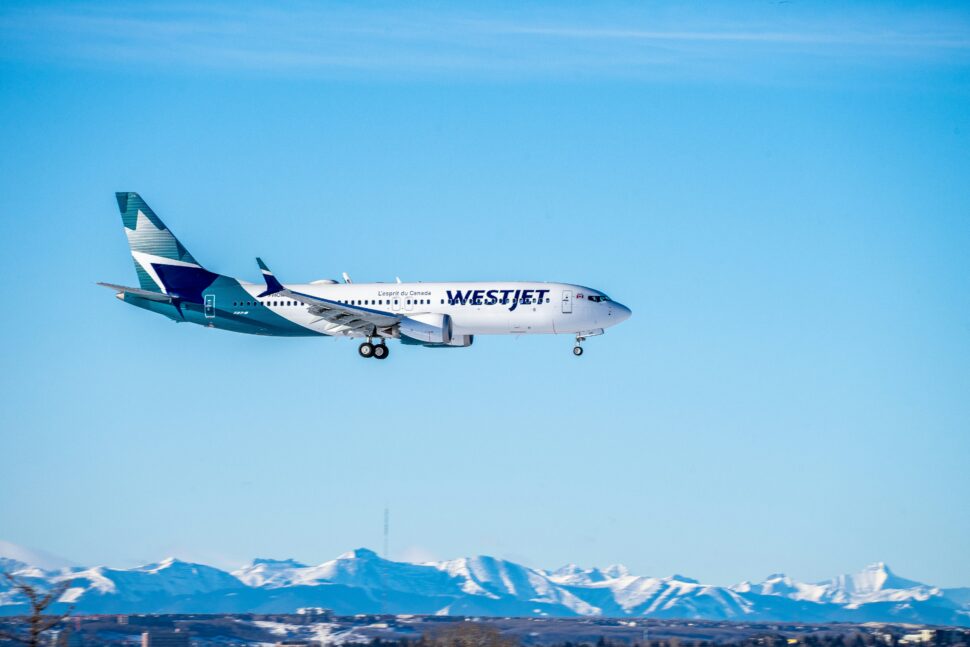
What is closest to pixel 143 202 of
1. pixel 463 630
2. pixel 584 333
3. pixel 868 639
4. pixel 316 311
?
pixel 316 311

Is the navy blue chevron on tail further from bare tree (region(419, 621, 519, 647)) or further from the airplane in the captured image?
bare tree (region(419, 621, 519, 647))

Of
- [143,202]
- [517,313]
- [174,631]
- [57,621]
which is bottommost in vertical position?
[57,621]

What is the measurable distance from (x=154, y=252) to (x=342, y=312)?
20279mm

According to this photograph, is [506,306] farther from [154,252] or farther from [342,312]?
[154,252]

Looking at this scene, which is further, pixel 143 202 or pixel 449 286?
pixel 143 202

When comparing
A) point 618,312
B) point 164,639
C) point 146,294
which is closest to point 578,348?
point 618,312

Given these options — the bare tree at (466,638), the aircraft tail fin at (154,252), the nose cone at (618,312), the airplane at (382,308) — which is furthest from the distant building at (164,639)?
the nose cone at (618,312)

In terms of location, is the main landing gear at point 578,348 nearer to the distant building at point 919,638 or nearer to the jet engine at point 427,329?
the jet engine at point 427,329

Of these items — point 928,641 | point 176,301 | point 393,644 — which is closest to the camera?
point 176,301

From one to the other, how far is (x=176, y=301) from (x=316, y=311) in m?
12.3

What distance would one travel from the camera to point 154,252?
367 ft

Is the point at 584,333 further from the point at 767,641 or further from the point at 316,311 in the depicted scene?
the point at 767,641

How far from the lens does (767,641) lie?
191625 millimetres

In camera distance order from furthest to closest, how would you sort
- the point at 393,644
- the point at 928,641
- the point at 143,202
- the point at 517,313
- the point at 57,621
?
the point at 928,641
the point at 393,644
the point at 143,202
the point at 517,313
the point at 57,621
